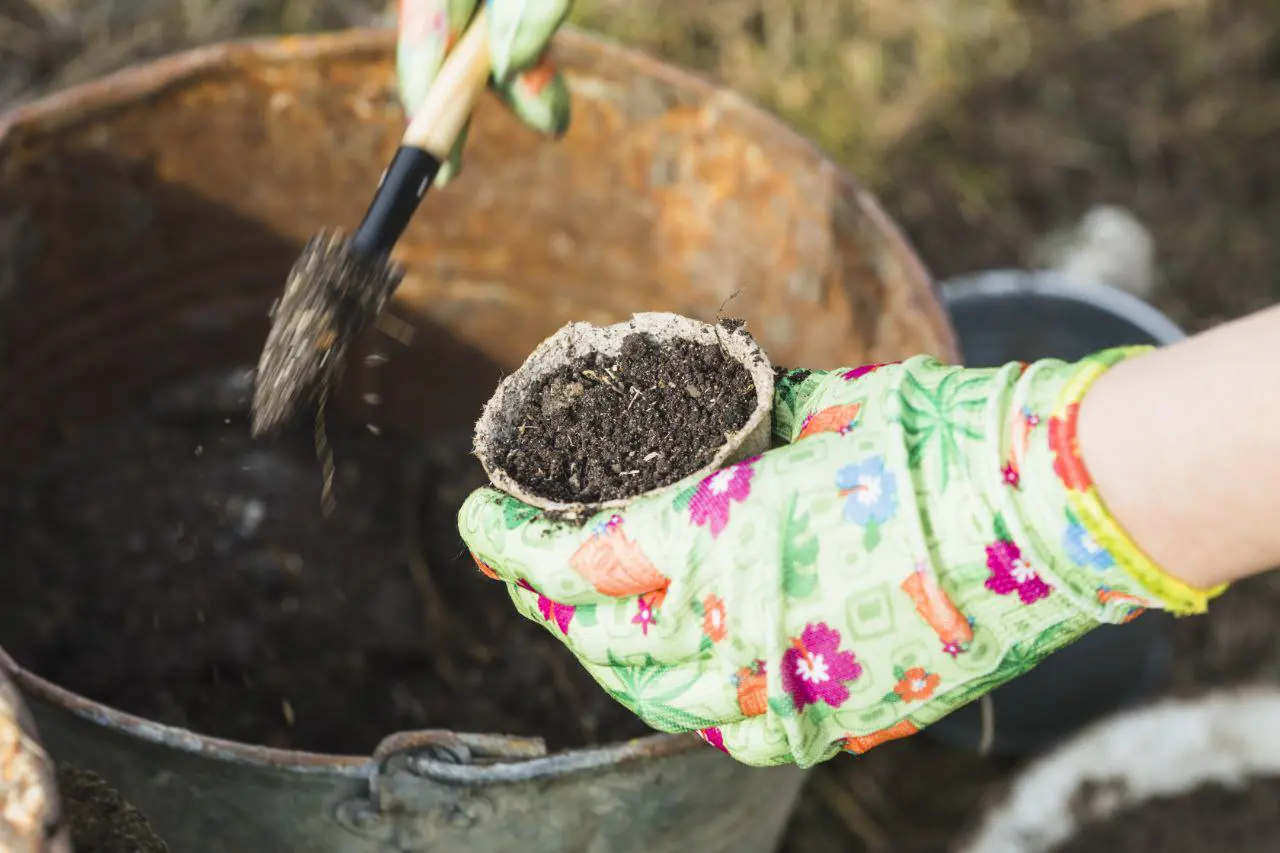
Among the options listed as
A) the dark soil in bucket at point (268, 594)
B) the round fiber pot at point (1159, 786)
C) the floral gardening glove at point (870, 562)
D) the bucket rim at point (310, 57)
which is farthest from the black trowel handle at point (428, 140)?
the round fiber pot at point (1159, 786)

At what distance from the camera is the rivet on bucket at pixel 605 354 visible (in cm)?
92

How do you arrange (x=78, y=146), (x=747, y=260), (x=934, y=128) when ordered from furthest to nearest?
(x=934, y=128) < (x=747, y=260) < (x=78, y=146)

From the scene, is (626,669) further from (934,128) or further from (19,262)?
(934,128)

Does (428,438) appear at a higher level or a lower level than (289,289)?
lower

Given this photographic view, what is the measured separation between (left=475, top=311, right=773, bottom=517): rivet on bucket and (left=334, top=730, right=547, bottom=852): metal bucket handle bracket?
22 cm

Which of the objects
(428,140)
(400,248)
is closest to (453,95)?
(428,140)

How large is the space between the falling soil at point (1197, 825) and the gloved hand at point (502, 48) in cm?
125

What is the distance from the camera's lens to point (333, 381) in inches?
45.8

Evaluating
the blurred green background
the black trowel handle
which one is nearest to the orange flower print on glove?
the black trowel handle

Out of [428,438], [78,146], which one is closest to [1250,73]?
[428,438]

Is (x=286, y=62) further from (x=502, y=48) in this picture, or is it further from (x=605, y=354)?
(x=605, y=354)

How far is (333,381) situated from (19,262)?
25.2 inches

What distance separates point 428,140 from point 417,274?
0.68 meters

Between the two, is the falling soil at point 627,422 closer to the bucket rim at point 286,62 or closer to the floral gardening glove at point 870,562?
the floral gardening glove at point 870,562
